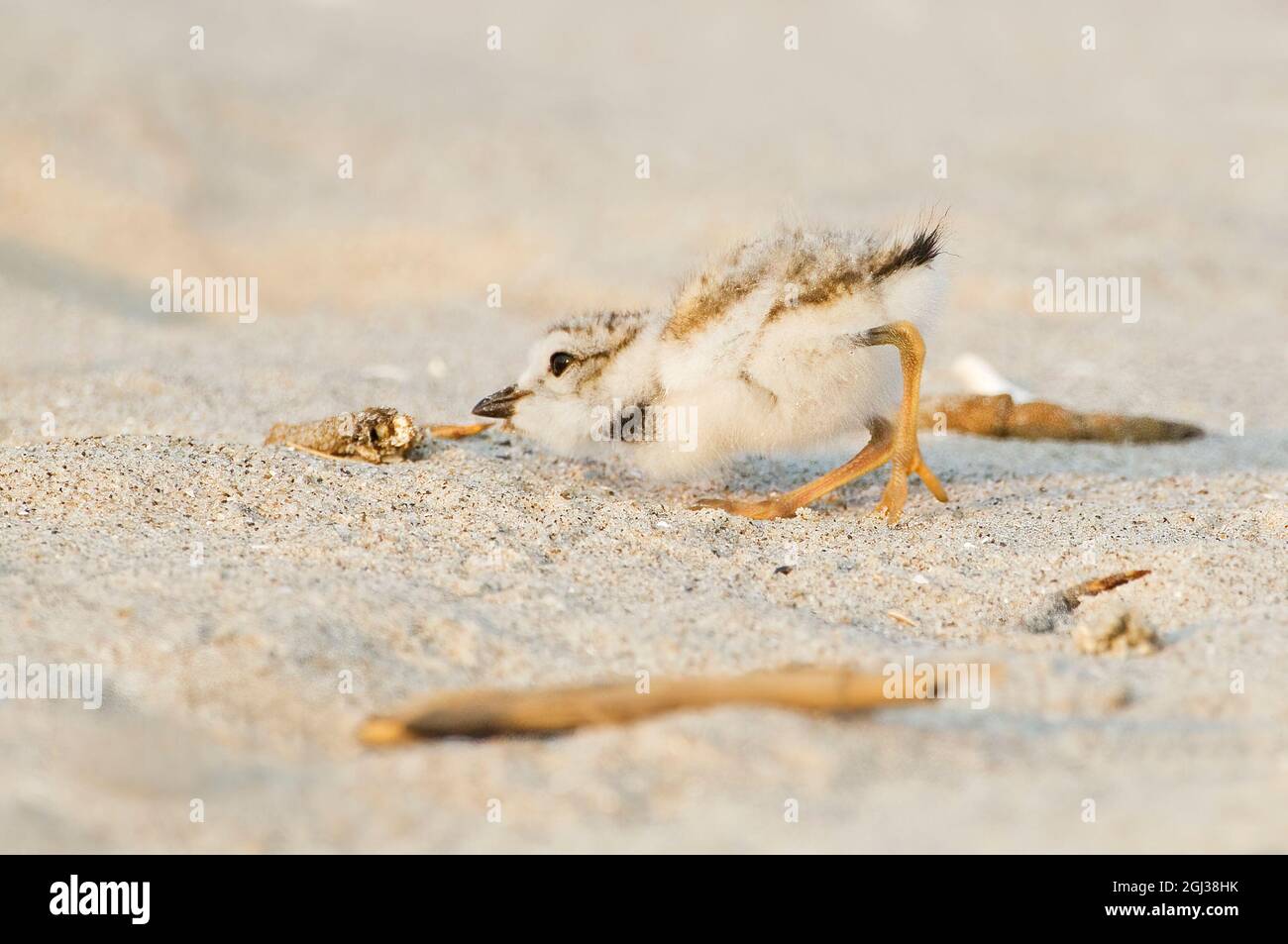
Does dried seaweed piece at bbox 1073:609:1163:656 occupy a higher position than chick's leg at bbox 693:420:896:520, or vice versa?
chick's leg at bbox 693:420:896:520

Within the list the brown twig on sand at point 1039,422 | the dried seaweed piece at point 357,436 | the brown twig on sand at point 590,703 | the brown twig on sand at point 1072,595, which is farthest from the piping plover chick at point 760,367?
the brown twig on sand at point 590,703

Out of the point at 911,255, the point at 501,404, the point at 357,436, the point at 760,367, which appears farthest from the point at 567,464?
the point at 911,255

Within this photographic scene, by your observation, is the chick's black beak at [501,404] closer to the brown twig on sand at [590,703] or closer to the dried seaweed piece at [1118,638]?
the brown twig on sand at [590,703]

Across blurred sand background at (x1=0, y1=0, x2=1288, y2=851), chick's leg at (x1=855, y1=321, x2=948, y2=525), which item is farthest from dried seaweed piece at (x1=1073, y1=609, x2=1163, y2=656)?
chick's leg at (x1=855, y1=321, x2=948, y2=525)

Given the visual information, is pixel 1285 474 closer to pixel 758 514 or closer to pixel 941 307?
pixel 941 307

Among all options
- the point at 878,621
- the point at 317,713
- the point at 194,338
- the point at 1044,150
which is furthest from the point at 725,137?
the point at 317,713

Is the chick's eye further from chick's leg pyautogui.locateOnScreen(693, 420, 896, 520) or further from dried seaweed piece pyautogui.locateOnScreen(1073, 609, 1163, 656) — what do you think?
dried seaweed piece pyautogui.locateOnScreen(1073, 609, 1163, 656)
